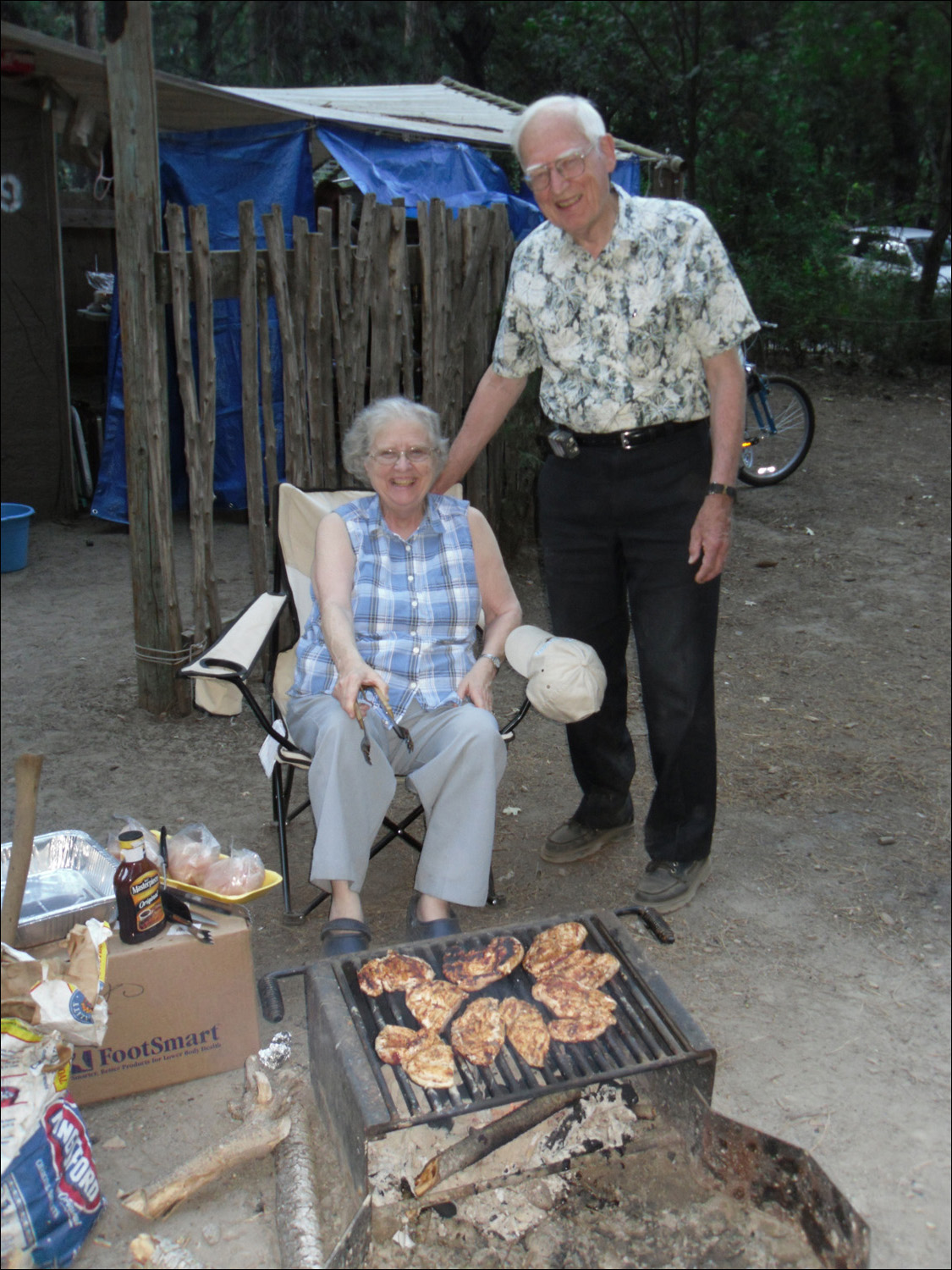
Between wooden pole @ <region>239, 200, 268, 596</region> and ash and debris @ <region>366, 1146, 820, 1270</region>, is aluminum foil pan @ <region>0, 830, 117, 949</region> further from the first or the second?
wooden pole @ <region>239, 200, 268, 596</region>

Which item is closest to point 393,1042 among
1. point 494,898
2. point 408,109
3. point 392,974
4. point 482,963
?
point 392,974

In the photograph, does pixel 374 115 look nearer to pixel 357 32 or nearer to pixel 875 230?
pixel 875 230

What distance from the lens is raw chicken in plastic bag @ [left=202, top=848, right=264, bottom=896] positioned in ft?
8.47

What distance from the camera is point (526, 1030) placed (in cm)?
214

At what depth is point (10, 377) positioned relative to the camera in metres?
6.79

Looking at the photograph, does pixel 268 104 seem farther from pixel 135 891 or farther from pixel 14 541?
pixel 135 891

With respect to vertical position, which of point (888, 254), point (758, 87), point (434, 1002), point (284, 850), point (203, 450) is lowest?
point (284, 850)

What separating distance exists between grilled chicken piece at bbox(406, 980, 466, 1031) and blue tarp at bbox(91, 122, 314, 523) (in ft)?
16.1

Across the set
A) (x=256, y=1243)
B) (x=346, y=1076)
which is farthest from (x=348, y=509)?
(x=256, y=1243)

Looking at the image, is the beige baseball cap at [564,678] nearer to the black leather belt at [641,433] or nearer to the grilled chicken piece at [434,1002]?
Answer: the black leather belt at [641,433]

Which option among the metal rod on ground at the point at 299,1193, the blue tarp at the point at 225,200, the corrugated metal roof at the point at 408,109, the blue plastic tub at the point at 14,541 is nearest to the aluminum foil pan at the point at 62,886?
the metal rod on ground at the point at 299,1193

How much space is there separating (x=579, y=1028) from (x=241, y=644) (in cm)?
144

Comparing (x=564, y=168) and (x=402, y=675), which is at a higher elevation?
(x=564, y=168)

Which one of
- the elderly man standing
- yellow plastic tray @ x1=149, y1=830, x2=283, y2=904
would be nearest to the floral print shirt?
the elderly man standing
